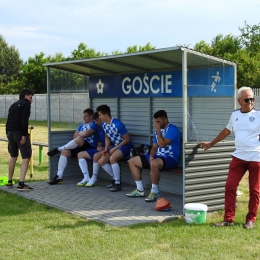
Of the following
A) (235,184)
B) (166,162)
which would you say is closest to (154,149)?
(166,162)

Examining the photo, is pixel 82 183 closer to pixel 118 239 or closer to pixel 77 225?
pixel 77 225

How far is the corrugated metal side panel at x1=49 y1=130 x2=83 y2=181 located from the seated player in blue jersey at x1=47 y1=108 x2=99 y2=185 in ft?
1.24

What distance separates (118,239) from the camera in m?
5.77

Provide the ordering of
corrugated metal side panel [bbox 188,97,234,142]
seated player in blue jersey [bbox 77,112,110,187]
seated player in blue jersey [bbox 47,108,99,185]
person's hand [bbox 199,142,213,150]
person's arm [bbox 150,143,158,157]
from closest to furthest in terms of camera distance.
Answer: person's hand [bbox 199,142,213,150], corrugated metal side panel [bbox 188,97,234,142], person's arm [bbox 150,143,158,157], seated player in blue jersey [bbox 77,112,110,187], seated player in blue jersey [bbox 47,108,99,185]

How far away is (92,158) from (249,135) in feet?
13.4

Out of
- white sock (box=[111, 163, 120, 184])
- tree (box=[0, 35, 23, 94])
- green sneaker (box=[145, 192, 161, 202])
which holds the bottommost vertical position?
green sneaker (box=[145, 192, 161, 202])

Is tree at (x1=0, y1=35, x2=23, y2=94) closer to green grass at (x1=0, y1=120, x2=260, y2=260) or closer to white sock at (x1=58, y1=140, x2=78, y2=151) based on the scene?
white sock at (x1=58, y1=140, x2=78, y2=151)

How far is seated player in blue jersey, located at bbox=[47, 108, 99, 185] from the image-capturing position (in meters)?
9.87

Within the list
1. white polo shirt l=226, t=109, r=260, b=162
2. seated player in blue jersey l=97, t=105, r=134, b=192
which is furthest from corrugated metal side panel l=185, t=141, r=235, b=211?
seated player in blue jersey l=97, t=105, r=134, b=192

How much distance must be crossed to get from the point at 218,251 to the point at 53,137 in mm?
5788

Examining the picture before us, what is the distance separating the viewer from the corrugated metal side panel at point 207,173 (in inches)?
277

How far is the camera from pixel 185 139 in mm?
7098

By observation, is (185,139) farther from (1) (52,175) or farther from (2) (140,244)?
(1) (52,175)

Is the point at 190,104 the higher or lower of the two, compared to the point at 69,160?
higher
